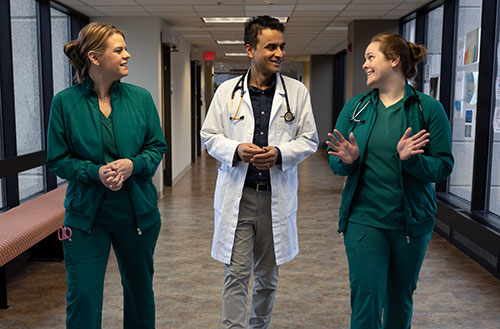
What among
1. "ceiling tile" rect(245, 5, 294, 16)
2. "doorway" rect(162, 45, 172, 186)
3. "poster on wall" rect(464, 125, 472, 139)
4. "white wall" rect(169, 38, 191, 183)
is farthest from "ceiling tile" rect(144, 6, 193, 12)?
"poster on wall" rect(464, 125, 472, 139)

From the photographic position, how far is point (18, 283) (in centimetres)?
416

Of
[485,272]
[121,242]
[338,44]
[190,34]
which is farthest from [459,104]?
[338,44]

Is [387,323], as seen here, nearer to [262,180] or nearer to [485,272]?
[262,180]

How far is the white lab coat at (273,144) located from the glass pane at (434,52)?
174 inches

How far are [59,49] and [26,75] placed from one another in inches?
52.1

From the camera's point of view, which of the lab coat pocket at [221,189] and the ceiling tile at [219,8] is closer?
the lab coat pocket at [221,189]

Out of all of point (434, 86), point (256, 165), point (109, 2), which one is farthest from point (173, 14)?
point (256, 165)

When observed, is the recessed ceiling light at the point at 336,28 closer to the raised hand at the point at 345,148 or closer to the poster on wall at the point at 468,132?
the poster on wall at the point at 468,132

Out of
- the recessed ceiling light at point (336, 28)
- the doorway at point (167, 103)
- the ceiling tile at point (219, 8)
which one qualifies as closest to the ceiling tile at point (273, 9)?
the ceiling tile at point (219, 8)

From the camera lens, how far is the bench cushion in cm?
333

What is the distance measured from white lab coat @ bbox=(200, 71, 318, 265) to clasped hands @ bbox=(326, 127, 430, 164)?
0.32 meters

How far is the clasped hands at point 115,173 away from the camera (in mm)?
2201

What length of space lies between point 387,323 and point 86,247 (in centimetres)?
146

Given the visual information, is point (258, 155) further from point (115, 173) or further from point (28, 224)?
point (28, 224)
